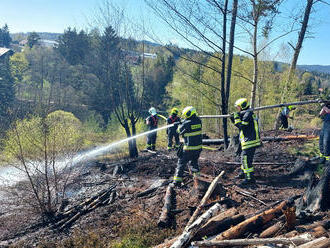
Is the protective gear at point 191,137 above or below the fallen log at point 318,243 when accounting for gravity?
above

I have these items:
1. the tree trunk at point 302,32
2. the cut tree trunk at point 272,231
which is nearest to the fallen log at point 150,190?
the cut tree trunk at point 272,231

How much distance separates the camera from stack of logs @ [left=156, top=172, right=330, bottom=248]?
3348 millimetres

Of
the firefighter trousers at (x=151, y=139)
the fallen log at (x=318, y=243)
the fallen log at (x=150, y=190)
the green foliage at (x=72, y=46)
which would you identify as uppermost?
the green foliage at (x=72, y=46)

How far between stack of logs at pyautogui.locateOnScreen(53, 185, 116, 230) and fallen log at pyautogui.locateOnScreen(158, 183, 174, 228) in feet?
5.61

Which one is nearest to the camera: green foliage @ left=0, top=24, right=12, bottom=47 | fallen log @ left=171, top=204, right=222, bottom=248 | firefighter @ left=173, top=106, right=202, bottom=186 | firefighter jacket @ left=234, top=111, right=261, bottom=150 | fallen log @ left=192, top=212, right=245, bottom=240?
fallen log @ left=171, top=204, right=222, bottom=248

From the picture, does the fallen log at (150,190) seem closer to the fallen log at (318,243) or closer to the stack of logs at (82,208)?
the stack of logs at (82,208)

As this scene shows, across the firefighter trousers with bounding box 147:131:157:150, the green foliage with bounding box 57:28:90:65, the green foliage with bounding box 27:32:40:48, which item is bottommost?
the firefighter trousers with bounding box 147:131:157:150

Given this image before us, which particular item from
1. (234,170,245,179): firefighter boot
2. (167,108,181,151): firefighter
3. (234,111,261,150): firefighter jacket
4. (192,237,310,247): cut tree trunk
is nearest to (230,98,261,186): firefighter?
(234,111,261,150): firefighter jacket

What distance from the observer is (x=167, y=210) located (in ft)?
18.0

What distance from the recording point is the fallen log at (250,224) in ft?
12.7

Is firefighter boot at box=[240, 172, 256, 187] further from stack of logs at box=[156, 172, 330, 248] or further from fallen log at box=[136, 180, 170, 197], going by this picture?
fallen log at box=[136, 180, 170, 197]

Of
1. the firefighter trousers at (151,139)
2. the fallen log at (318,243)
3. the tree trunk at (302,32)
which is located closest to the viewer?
the fallen log at (318,243)

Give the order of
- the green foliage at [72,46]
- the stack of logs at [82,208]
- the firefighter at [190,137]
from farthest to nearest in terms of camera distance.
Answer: the green foliage at [72,46] → the firefighter at [190,137] → the stack of logs at [82,208]

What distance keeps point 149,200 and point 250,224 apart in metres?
3.00
